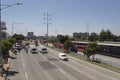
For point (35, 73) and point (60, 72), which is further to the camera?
point (60, 72)

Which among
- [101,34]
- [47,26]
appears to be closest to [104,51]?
[47,26]

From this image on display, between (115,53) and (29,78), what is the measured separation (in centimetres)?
5407

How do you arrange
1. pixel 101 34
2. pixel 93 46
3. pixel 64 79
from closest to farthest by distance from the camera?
pixel 64 79 → pixel 93 46 → pixel 101 34

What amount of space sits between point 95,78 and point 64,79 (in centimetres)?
397

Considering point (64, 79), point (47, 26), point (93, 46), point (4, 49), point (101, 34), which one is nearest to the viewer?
point (64, 79)

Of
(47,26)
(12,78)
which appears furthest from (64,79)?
(47,26)

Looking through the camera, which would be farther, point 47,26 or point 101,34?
point 101,34

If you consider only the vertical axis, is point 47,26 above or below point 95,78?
above

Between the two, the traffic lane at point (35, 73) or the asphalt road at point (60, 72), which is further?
the traffic lane at point (35, 73)

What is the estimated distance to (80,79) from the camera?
96.7 ft

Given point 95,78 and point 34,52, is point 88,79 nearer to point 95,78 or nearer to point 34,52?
point 95,78

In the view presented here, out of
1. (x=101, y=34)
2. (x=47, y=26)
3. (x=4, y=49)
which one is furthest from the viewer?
(x=101, y=34)

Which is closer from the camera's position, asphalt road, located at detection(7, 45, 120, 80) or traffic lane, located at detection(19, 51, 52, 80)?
asphalt road, located at detection(7, 45, 120, 80)

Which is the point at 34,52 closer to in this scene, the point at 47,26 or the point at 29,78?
the point at 29,78
